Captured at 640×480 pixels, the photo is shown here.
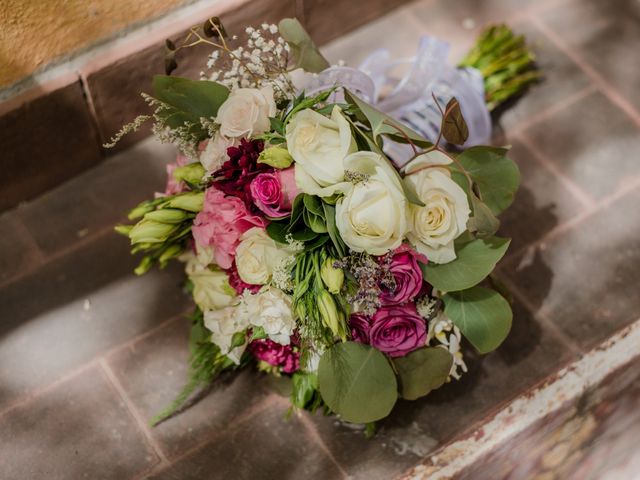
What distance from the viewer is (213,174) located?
4.84 feet

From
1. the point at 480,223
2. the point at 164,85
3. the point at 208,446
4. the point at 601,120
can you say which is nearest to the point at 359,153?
the point at 480,223

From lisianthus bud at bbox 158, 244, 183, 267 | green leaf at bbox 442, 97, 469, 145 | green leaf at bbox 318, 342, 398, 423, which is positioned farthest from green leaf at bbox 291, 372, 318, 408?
green leaf at bbox 442, 97, 469, 145

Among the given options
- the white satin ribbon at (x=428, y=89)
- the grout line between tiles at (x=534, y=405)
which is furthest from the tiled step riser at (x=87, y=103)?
the grout line between tiles at (x=534, y=405)

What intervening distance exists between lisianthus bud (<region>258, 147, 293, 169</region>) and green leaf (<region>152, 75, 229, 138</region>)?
0.18m

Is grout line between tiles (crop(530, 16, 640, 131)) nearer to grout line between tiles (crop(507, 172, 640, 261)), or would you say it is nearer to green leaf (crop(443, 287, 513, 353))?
grout line between tiles (crop(507, 172, 640, 261))

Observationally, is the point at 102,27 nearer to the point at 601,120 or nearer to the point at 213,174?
the point at 213,174

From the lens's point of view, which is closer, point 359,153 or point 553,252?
point 359,153

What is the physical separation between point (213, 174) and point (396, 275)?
0.35 m

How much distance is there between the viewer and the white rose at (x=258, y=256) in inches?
56.7

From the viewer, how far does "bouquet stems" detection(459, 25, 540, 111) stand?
2160 mm

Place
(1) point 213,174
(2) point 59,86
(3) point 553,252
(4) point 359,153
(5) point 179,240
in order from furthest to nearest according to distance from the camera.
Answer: (3) point 553,252 → (2) point 59,86 → (5) point 179,240 → (1) point 213,174 → (4) point 359,153

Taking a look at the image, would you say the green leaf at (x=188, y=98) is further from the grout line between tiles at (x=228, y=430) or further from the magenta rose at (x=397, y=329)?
the grout line between tiles at (x=228, y=430)

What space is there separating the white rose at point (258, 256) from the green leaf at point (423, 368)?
0.30 m

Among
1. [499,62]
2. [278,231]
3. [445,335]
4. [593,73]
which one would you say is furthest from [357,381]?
[593,73]
